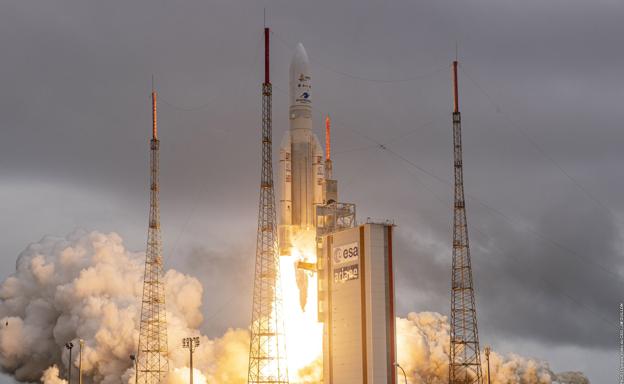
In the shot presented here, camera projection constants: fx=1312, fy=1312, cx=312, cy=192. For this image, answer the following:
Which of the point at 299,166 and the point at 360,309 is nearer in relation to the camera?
the point at 360,309

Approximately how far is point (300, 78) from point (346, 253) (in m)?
20.9

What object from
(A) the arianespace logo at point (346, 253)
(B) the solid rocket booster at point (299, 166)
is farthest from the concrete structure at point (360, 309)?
(B) the solid rocket booster at point (299, 166)

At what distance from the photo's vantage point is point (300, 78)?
14225 cm

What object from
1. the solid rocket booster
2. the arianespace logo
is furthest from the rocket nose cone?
the arianespace logo

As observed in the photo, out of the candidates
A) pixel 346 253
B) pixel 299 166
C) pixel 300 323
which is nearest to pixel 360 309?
pixel 346 253

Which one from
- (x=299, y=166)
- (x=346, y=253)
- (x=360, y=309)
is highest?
(x=299, y=166)

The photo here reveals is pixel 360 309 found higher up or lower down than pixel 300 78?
lower down

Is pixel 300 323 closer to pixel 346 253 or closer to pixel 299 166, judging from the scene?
pixel 346 253

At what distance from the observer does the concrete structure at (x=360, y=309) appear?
425 feet

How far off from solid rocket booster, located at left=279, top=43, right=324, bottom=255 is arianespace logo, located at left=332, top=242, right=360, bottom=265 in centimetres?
740

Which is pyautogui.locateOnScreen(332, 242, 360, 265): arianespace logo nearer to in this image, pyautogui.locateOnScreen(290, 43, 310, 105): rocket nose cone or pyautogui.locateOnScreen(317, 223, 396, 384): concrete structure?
pyautogui.locateOnScreen(317, 223, 396, 384): concrete structure

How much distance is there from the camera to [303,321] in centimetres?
14388

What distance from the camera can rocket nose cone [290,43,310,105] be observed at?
14225 centimetres

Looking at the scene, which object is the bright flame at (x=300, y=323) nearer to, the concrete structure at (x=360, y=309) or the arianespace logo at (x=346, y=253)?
the arianespace logo at (x=346, y=253)
